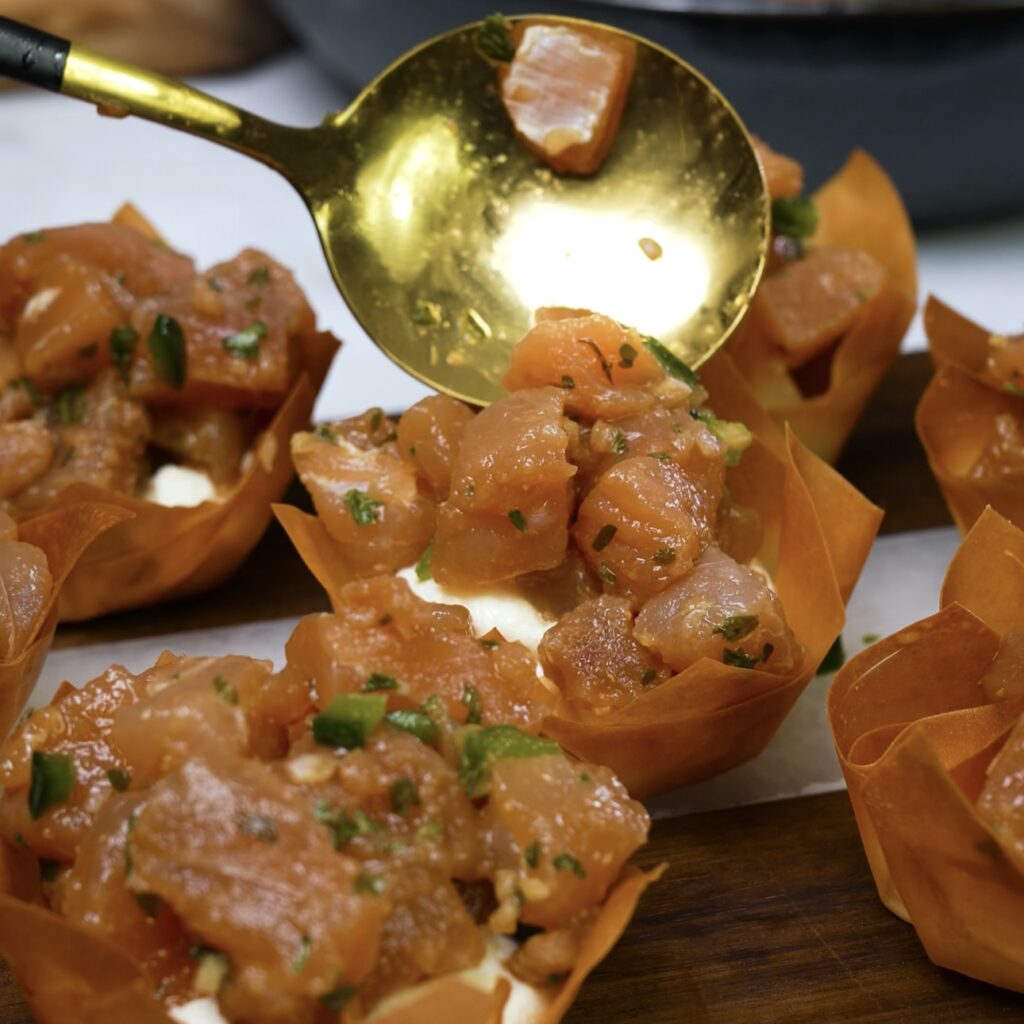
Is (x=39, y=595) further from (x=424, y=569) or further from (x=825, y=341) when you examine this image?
(x=825, y=341)

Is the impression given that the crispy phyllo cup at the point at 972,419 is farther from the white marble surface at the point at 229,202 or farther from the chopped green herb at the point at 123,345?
the chopped green herb at the point at 123,345

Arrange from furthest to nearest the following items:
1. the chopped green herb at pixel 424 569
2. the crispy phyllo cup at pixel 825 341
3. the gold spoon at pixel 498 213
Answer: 1. the crispy phyllo cup at pixel 825 341
2. the gold spoon at pixel 498 213
3. the chopped green herb at pixel 424 569

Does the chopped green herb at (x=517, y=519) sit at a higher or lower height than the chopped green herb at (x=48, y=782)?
higher

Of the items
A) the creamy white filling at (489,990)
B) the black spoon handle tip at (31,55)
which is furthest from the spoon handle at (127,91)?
the creamy white filling at (489,990)

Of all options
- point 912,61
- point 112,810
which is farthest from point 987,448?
point 112,810

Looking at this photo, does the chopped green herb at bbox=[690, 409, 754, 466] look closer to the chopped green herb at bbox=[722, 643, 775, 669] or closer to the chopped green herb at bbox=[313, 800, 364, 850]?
the chopped green herb at bbox=[722, 643, 775, 669]

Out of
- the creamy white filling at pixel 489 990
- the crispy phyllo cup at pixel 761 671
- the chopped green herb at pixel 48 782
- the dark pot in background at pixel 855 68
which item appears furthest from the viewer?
the dark pot in background at pixel 855 68
